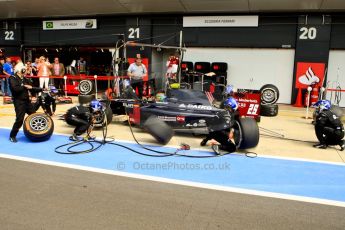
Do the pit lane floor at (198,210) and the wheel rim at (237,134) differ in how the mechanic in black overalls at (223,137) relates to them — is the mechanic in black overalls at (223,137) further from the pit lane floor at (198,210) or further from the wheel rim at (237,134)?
the pit lane floor at (198,210)

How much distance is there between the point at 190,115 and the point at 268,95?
5010 mm

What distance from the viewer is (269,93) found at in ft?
37.5

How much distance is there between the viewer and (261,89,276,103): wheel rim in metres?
11.4

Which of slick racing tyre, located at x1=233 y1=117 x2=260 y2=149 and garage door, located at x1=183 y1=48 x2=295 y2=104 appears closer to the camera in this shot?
slick racing tyre, located at x1=233 y1=117 x2=260 y2=149

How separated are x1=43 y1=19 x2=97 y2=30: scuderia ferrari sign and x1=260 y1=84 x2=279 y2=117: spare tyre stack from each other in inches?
397

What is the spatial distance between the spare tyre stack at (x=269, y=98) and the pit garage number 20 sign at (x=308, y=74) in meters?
3.67

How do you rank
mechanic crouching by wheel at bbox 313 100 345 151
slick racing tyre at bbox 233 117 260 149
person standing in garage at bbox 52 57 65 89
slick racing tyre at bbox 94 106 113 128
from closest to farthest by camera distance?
slick racing tyre at bbox 233 117 260 149 → mechanic crouching by wheel at bbox 313 100 345 151 → slick racing tyre at bbox 94 106 113 128 → person standing in garage at bbox 52 57 65 89

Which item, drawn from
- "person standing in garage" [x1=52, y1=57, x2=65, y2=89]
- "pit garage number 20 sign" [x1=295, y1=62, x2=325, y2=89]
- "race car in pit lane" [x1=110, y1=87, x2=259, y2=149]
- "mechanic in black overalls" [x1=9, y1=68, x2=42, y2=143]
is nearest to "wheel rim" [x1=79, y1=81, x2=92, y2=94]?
"person standing in garage" [x1=52, y1=57, x2=65, y2=89]

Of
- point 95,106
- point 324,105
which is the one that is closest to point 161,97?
point 95,106

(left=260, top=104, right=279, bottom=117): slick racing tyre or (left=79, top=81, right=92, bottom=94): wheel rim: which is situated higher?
(left=79, top=81, right=92, bottom=94): wheel rim

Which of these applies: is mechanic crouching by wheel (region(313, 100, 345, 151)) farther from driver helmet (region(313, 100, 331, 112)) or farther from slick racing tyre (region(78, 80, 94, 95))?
slick racing tyre (region(78, 80, 94, 95))

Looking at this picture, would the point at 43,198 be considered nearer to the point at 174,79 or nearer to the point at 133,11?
the point at 174,79

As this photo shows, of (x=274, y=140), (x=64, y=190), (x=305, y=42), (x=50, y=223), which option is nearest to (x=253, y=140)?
(x=274, y=140)

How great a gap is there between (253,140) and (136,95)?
3.54 meters
